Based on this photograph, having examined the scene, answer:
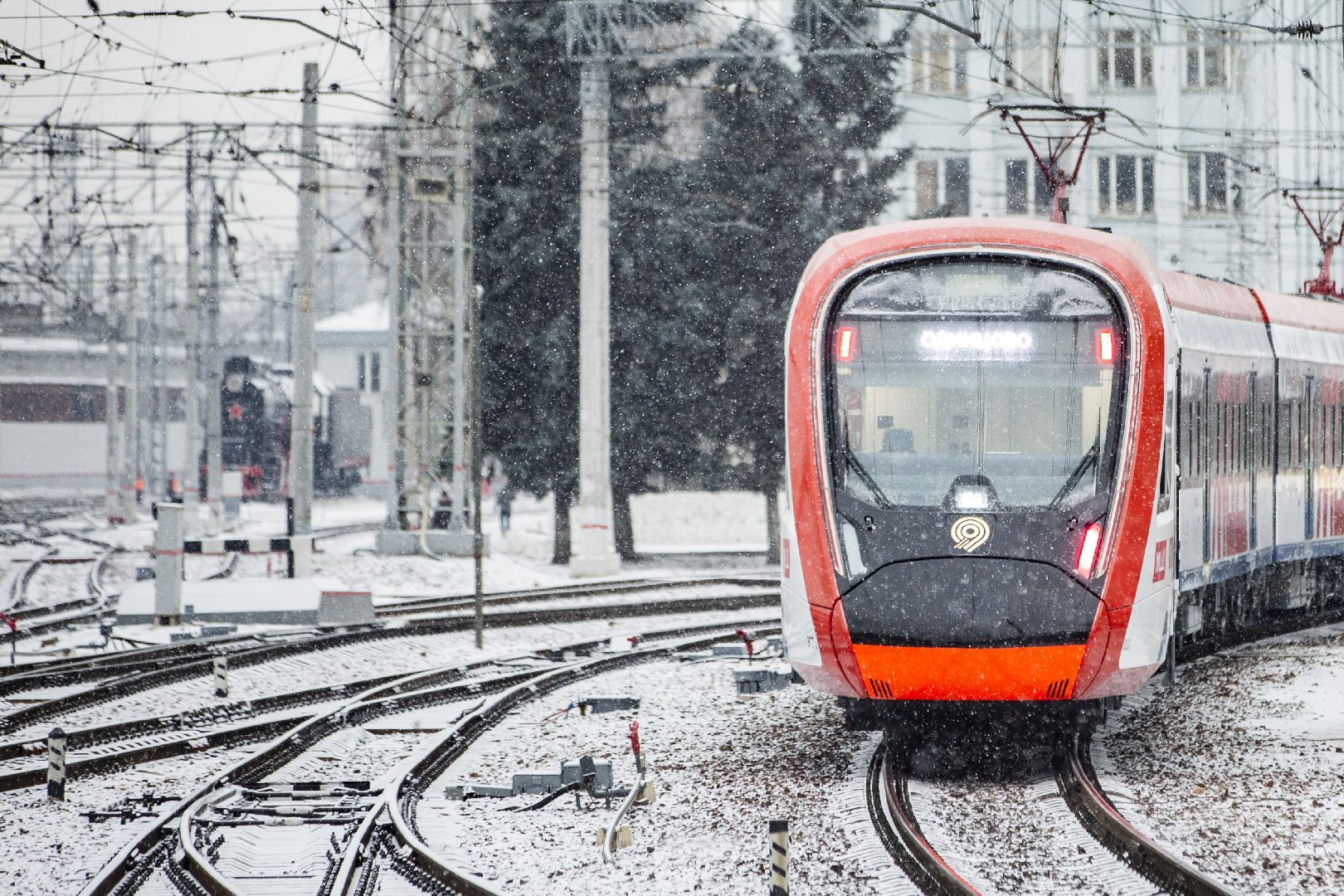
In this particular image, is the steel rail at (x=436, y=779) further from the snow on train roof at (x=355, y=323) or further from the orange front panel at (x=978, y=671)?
the snow on train roof at (x=355, y=323)

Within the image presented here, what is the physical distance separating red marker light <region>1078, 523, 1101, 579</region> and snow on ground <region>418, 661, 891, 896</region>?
178 cm

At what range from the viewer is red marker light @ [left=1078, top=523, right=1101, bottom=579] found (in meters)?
10.1

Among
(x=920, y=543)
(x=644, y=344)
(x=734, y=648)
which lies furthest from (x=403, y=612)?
(x=920, y=543)

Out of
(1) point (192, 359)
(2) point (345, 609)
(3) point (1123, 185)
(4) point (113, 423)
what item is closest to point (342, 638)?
(2) point (345, 609)

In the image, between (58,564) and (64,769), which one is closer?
(64,769)

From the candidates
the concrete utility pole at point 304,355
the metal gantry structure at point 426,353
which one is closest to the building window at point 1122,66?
the metal gantry structure at point 426,353

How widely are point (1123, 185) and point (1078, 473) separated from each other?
34.7m

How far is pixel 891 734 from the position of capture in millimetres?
11172

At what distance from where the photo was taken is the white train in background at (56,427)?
68.4 metres

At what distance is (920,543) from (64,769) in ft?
17.8

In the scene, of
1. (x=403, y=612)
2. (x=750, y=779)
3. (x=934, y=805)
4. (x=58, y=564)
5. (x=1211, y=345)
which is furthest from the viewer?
(x=58, y=564)

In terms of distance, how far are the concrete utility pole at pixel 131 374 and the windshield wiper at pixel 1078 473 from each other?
1169 inches

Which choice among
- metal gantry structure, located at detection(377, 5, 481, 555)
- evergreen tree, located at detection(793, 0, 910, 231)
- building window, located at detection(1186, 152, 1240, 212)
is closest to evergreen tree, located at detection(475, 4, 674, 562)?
metal gantry structure, located at detection(377, 5, 481, 555)

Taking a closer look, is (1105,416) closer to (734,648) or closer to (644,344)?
(734,648)
